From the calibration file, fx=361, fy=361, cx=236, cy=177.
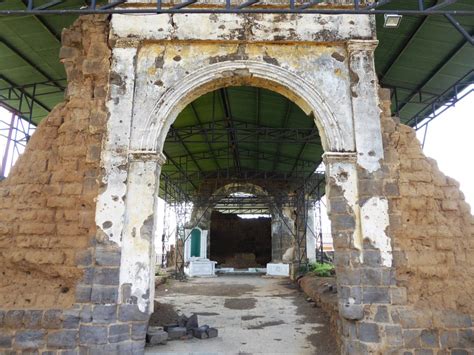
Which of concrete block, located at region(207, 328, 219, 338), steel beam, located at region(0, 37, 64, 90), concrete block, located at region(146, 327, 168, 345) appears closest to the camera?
concrete block, located at region(146, 327, 168, 345)

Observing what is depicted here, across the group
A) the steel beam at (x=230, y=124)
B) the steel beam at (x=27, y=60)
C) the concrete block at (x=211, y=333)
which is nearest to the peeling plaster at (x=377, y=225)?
the concrete block at (x=211, y=333)

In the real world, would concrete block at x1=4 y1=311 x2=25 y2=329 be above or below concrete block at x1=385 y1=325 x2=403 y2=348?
above

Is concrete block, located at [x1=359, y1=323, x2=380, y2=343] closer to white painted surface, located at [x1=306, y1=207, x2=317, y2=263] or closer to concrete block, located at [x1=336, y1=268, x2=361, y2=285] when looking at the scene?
concrete block, located at [x1=336, y1=268, x2=361, y2=285]

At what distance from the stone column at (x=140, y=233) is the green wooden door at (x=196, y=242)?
556 inches

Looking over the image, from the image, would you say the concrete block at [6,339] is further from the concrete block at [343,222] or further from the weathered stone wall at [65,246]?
the concrete block at [343,222]

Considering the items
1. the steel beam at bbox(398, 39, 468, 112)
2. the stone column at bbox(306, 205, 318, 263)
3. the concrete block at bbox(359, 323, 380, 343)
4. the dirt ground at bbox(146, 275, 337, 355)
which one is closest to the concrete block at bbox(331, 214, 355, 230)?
the concrete block at bbox(359, 323, 380, 343)

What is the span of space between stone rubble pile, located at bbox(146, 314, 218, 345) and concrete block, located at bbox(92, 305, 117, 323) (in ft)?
3.01

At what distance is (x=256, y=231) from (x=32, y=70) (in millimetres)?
19331

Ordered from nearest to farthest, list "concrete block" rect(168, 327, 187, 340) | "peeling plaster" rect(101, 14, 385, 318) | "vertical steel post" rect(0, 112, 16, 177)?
"peeling plaster" rect(101, 14, 385, 318) → "concrete block" rect(168, 327, 187, 340) → "vertical steel post" rect(0, 112, 16, 177)

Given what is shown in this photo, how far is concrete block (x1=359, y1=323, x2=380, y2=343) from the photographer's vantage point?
4.59m

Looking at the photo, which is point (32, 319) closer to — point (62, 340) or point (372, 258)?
point (62, 340)

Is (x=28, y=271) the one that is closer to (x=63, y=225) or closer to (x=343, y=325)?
(x=63, y=225)

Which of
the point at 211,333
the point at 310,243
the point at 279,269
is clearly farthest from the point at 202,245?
the point at 211,333

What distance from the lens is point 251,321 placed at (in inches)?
290
